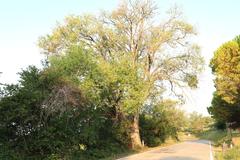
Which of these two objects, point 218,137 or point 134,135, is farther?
point 218,137

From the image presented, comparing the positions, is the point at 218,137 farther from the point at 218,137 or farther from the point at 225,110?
the point at 225,110

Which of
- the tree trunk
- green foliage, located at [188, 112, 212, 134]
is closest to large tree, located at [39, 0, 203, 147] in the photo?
the tree trunk

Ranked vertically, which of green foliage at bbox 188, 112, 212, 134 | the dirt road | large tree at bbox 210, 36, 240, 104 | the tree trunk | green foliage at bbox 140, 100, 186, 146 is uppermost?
green foliage at bbox 188, 112, 212, 134

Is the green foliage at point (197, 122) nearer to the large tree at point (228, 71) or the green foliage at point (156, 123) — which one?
the green foliage at point (156, 123)

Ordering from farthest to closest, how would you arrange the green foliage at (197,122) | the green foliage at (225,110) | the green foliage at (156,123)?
the green foliage at (197,122), the green foliage at (225,110), the green foliage at (156,123)

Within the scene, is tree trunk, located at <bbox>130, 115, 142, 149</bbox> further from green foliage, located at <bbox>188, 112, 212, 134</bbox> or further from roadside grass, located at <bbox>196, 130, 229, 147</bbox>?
green foliage, located at <bbox>188, 112, 212, 134</bbox>

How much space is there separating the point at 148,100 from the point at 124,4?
33.0ft

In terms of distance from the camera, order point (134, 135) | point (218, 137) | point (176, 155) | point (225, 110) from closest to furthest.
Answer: point (176, 155), point (134, 135), point (225, 110), point (218, 137)

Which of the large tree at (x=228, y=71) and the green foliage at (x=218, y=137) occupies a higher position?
the large tree at (x=228, y=71)

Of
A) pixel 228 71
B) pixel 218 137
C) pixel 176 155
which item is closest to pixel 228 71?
pixel 228 71

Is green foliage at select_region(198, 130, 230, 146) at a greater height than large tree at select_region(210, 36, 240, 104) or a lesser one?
lesser

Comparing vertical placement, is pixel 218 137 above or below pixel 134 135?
above

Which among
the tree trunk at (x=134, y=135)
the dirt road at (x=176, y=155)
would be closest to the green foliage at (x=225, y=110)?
the tree trunk at (x=134, y=135)

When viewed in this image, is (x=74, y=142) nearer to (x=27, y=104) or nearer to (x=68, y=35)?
(x=27, y=104)
